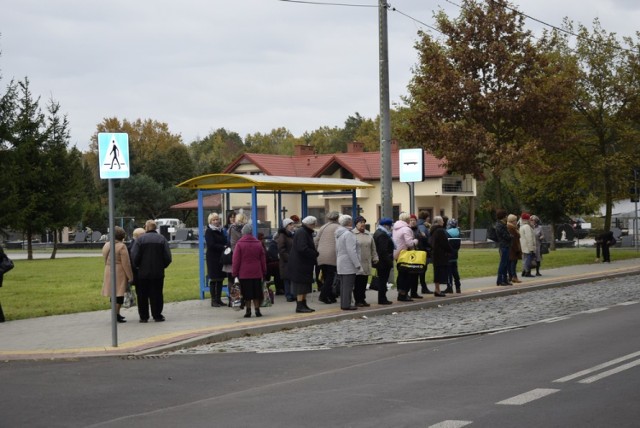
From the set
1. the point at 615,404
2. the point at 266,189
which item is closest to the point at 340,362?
the point at 615,404

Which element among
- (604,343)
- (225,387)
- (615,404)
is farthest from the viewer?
(604,343)

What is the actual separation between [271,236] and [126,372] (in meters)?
11.2

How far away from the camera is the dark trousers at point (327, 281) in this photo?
67.2ft

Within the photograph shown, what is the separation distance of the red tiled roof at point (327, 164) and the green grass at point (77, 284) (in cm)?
2919

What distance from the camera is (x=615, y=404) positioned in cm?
884

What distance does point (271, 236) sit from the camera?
23.3m

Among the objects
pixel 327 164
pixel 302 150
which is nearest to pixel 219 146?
pixel 302 150

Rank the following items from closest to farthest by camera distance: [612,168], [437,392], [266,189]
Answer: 1. [437,392]
2. [266,189]
3. [612,168]

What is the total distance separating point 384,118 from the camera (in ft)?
79.2

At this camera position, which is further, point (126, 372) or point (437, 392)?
point (126, 372)

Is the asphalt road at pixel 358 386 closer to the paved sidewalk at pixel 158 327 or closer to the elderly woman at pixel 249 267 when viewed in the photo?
the paved sidewalk at pixel 158 327

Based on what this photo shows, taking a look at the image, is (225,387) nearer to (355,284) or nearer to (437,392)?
(437,392)

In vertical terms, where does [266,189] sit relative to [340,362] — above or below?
above

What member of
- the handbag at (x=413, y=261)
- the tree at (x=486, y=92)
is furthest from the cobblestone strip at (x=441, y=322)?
the tree at (x=486, y=92)
